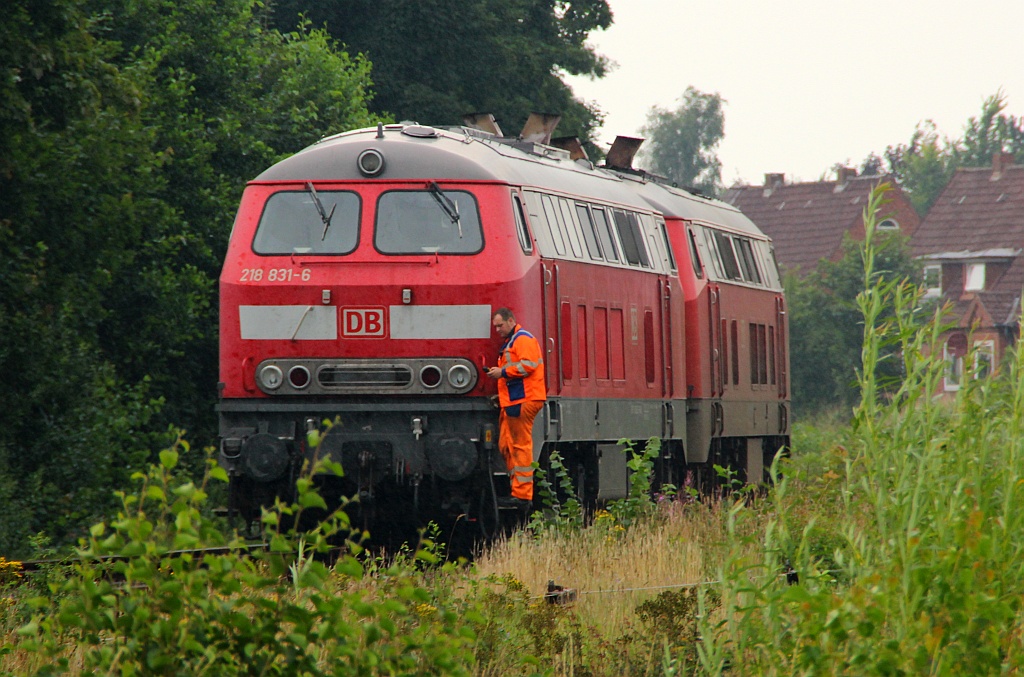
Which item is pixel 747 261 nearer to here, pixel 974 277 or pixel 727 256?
pixel 727 256

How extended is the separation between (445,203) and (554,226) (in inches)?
50.7

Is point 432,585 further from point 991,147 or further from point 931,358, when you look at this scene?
point 991,147

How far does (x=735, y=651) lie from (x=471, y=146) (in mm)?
8054

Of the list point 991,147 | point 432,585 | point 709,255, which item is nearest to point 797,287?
point 709,255

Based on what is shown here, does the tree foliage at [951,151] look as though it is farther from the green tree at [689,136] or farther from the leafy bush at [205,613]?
the leafy bush at [205,613]

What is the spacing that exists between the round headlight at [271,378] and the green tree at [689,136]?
93948 millimetres

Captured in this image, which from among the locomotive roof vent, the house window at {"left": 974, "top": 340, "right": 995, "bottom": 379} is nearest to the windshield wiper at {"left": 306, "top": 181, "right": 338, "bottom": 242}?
the locomotive roof vent

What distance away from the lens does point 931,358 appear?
736cm

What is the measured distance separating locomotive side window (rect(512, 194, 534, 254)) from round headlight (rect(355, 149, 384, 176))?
44.9 inches

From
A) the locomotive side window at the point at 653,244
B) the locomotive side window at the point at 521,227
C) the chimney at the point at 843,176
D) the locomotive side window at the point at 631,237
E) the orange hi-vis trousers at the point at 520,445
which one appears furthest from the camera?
the chimney at the point at 843,176

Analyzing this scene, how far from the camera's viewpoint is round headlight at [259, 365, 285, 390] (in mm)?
13180

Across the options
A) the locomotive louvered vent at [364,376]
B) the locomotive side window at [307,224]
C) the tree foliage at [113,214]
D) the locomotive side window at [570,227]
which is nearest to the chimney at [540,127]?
the locomotive side window at [570,227]

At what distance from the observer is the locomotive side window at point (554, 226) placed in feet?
46.9

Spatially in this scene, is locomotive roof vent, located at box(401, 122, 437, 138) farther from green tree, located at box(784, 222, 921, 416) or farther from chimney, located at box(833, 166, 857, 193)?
chimney, located at box(833, 166, 857, 193)
